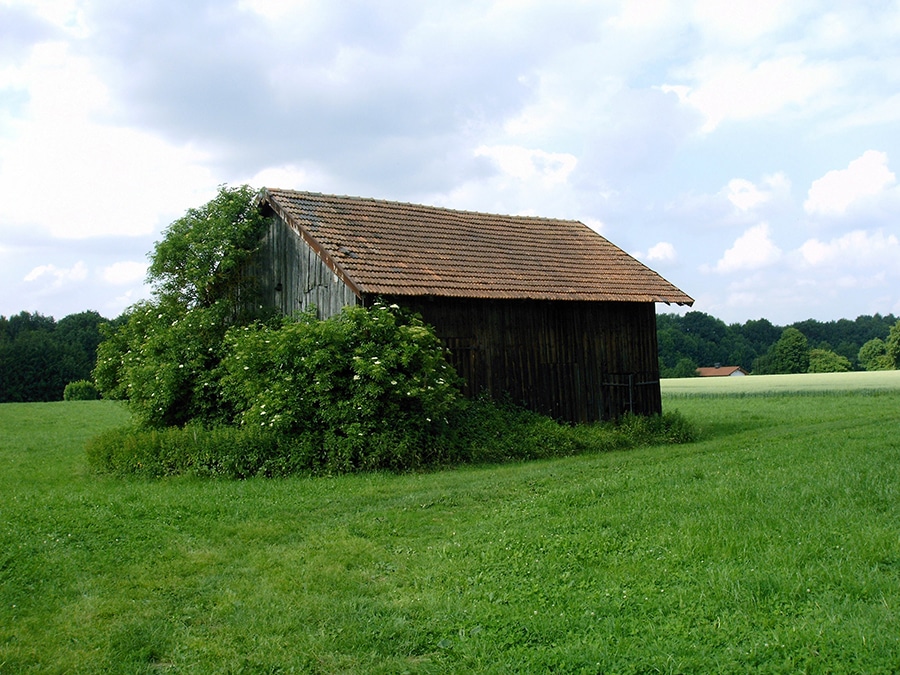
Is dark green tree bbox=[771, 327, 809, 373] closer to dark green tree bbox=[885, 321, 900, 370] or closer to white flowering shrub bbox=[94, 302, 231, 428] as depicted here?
dark green tree bbox=[885, 321, 900, 370]

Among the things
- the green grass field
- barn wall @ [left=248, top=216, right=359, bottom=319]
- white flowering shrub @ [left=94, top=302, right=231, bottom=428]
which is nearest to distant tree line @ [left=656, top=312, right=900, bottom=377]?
barn wall @ [left=248, top=216, right=359, bottom=319]

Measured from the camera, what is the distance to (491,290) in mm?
18984

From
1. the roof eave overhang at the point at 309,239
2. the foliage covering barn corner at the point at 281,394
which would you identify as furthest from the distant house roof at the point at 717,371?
the roof eave overhang at the point at 309,239

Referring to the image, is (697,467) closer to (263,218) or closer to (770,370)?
(263,218)

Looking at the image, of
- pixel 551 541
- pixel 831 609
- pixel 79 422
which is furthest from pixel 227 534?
pixel 79 422

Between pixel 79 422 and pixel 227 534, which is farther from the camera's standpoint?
pixel 79 422

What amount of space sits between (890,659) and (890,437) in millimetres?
11931

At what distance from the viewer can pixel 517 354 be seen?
19.8 m

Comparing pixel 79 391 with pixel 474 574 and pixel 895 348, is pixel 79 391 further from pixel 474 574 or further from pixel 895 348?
pixel 895 348

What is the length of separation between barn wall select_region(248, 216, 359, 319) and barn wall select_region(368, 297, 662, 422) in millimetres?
1484

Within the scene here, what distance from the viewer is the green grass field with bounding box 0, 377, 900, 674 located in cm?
593

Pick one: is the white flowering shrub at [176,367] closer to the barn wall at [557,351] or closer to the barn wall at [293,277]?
the barn wall at [293,277]

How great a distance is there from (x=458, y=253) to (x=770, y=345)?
9738 centimetres

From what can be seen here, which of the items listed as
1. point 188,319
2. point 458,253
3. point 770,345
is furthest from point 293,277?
point 770,345
